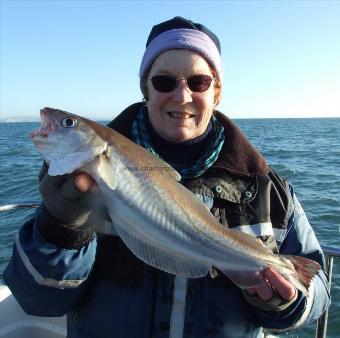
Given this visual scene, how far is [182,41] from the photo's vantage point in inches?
132

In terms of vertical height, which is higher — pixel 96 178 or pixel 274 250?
pixel 96 178

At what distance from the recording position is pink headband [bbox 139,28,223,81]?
3.35 meters

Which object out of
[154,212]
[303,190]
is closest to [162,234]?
[154,212]

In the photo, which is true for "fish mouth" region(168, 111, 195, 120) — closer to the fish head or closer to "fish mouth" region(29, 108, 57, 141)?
the fish head

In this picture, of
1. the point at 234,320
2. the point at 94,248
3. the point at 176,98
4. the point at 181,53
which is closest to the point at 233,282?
the point at 234,320

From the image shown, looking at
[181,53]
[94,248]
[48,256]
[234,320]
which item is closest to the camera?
[48,256]

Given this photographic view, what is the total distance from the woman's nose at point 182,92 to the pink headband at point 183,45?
1.00 feet

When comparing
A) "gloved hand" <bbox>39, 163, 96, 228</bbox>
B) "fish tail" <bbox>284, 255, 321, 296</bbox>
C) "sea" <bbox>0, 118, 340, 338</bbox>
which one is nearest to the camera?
"gloved hand" <bbox>39, 163, 96, 228</bbox>

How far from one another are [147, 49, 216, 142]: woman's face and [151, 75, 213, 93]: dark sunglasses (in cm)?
2

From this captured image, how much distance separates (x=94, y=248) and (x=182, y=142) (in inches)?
45.2

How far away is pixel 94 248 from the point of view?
9.53 feet

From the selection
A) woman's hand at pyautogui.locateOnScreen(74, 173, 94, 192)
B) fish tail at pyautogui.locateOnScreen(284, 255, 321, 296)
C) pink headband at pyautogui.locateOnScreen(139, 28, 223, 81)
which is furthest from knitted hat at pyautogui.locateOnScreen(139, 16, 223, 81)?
fish tail at pyautogui.locateOnScreen(284, 255, 321, 296)

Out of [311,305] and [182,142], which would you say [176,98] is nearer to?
[182,142]

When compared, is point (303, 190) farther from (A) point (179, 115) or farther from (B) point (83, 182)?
(B) point (83, 182)
